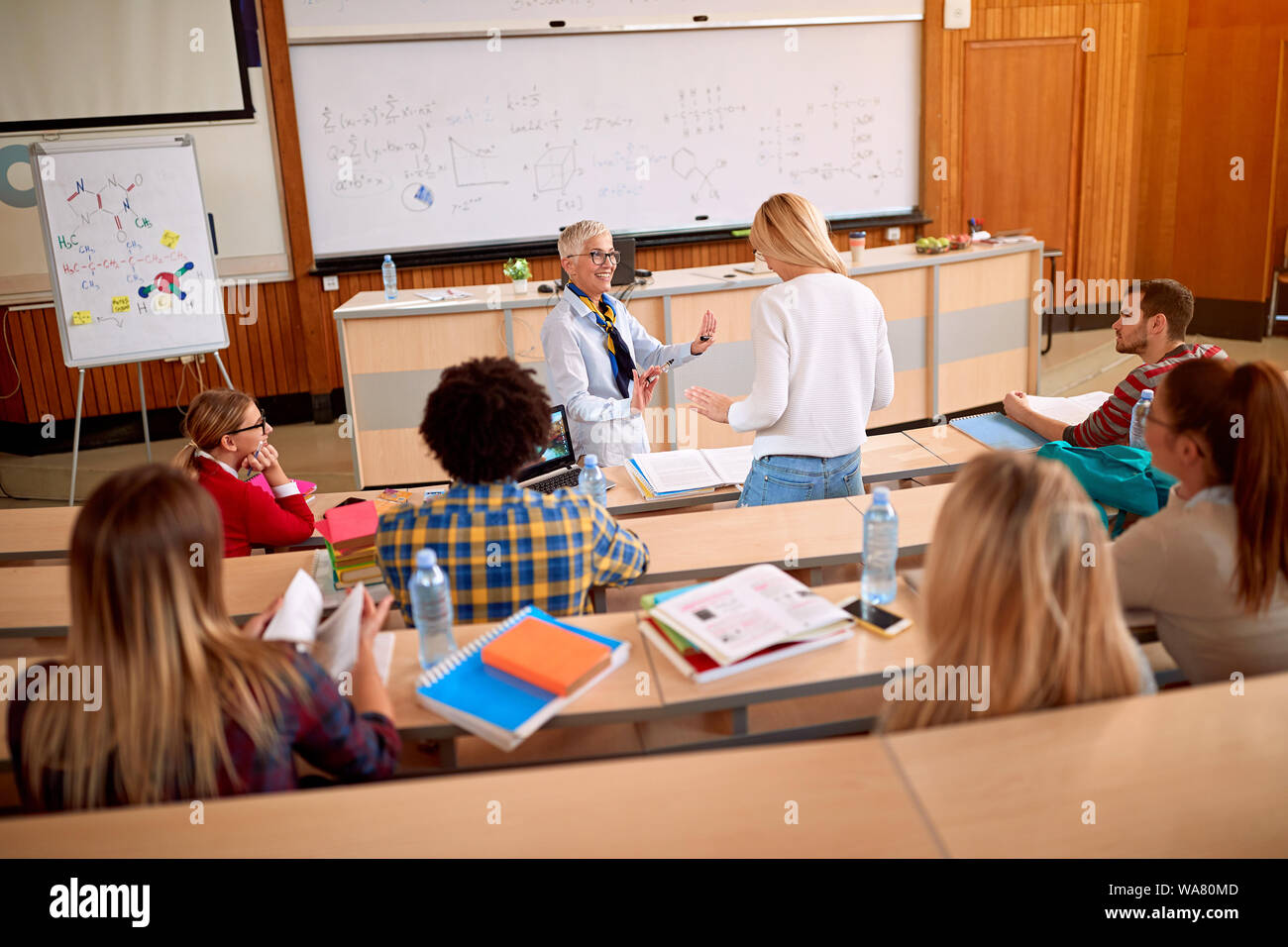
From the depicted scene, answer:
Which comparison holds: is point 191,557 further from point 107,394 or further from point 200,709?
point 107,394

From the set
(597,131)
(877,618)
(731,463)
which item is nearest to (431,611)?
(877,618)

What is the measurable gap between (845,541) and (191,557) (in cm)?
171

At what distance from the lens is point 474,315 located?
5.28m

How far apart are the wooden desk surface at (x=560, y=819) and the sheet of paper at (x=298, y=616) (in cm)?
44

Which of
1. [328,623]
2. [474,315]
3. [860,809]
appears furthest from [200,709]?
[474,315]

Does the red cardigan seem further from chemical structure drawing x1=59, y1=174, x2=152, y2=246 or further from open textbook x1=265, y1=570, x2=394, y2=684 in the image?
chemical structure drawing x1=59, y1=174, x2=152, y2=246

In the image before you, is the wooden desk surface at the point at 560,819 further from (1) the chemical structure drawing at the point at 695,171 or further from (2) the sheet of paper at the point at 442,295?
(1) the chemical structure drawing at the point at 695,171

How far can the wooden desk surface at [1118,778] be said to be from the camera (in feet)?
4.60

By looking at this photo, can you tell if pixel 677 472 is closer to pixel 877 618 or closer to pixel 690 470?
pixel 690 470

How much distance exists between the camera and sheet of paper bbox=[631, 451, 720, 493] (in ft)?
11.0

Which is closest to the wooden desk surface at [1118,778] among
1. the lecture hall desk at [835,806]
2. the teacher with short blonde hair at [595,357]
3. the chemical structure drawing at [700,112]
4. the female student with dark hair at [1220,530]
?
the lecture hall desk at [835,806]

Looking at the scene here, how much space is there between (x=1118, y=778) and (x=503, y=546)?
1.22 meters

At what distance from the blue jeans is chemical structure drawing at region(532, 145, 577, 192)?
4.18 meters

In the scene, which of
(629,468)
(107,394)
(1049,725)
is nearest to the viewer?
(1049,725)
